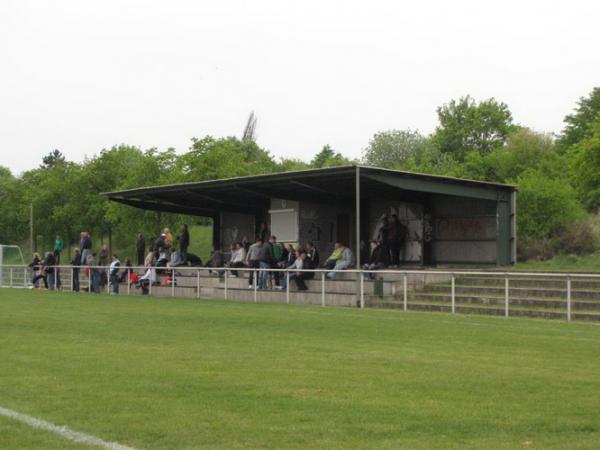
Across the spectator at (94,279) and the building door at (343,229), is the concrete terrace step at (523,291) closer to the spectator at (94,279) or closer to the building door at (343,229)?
the building door at (343,229)

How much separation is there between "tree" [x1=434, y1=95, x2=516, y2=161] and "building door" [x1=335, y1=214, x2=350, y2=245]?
2264 inches

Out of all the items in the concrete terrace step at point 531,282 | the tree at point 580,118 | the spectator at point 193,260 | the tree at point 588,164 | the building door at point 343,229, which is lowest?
the concrete terrace step at point 531,282

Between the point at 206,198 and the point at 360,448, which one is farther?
the point at 206,198

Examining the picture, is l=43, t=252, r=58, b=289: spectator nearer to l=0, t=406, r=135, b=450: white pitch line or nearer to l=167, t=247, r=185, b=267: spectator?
l=167, t=247, r=185, b=267: spectator

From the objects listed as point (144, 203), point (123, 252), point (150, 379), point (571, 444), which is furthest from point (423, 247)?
point (123, 252)

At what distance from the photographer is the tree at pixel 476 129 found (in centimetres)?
9275

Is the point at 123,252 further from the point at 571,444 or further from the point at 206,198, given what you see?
the point at 571,444

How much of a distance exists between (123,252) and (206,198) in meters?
32.6

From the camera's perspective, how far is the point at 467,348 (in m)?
13.3

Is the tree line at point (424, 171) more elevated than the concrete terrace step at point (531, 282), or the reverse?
the tree line at point (424, 171)

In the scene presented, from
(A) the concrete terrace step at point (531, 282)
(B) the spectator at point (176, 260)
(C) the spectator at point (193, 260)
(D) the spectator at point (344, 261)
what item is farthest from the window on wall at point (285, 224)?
(A) the concrete terrace step at point (531, 282)

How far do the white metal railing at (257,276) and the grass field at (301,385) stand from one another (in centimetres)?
479

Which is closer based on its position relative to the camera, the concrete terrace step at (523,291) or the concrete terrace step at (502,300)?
the concrete terrace step at (502,300)

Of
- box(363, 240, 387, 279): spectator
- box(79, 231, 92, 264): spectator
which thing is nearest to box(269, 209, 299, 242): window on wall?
box(363, 240, 387, 279): spectator
